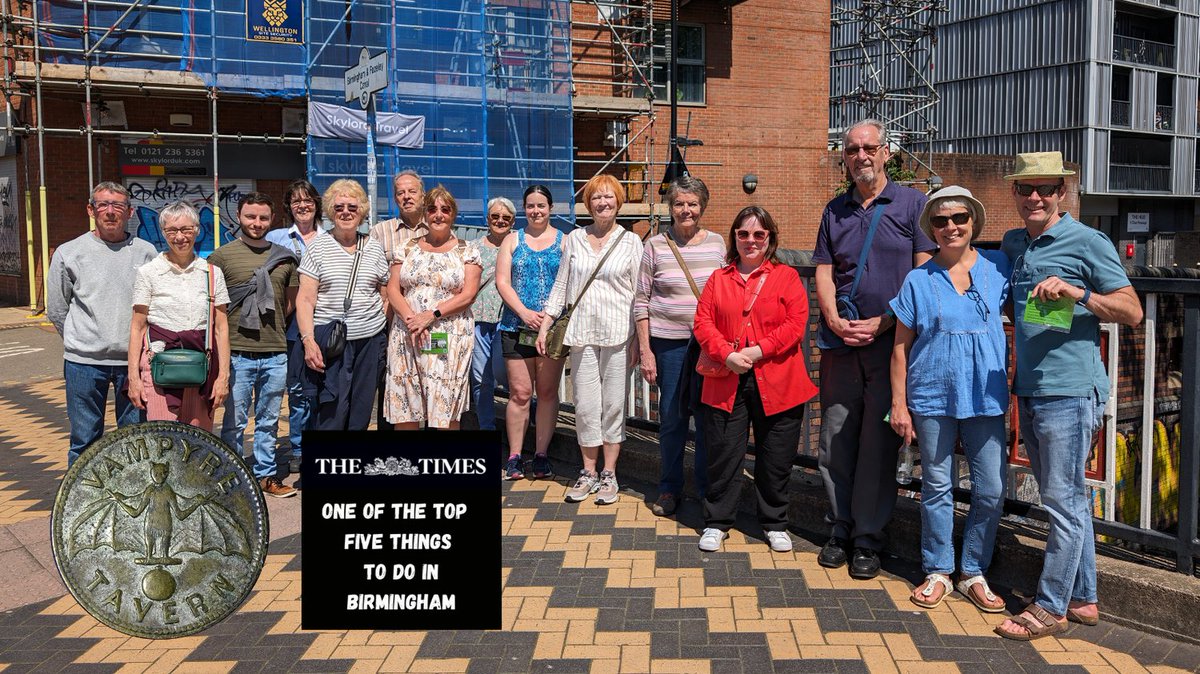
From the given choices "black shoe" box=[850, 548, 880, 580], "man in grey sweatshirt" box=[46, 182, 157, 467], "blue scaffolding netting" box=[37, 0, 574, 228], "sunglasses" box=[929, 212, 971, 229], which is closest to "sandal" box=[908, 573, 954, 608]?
"black shoe" box=[850, 548, 880, 580]

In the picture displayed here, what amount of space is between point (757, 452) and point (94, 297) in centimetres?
369

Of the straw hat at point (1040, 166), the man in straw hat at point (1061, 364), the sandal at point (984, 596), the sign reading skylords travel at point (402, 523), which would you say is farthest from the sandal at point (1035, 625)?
the sign reading skylords travel at point (402, 523)

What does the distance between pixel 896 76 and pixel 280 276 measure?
1570 inches

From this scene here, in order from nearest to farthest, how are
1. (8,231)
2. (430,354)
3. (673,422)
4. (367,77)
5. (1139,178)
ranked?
(673,422)
(430,354)
(367,77)
(8,231)
(1139,178)

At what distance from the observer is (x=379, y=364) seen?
6.01 m

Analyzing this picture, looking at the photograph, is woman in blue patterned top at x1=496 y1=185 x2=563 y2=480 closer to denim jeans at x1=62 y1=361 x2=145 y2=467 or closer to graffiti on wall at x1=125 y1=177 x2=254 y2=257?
denim jeans at x1=62 y1=361 x2=145 y2=467

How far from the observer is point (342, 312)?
19.0ft

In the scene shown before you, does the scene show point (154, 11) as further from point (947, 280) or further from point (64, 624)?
point (947, 280)

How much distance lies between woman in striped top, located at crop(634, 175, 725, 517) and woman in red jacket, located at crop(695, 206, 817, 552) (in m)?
0.29

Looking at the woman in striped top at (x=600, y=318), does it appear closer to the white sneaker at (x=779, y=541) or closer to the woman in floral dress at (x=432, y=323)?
the woman in floral dress at (x=432, y=323)

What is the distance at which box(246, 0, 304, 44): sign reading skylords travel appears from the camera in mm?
17312

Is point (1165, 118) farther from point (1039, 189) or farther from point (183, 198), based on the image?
point (1039, 189)

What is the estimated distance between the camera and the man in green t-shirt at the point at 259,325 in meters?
5.95

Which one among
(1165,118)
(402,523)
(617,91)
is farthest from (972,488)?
(1165,118)
